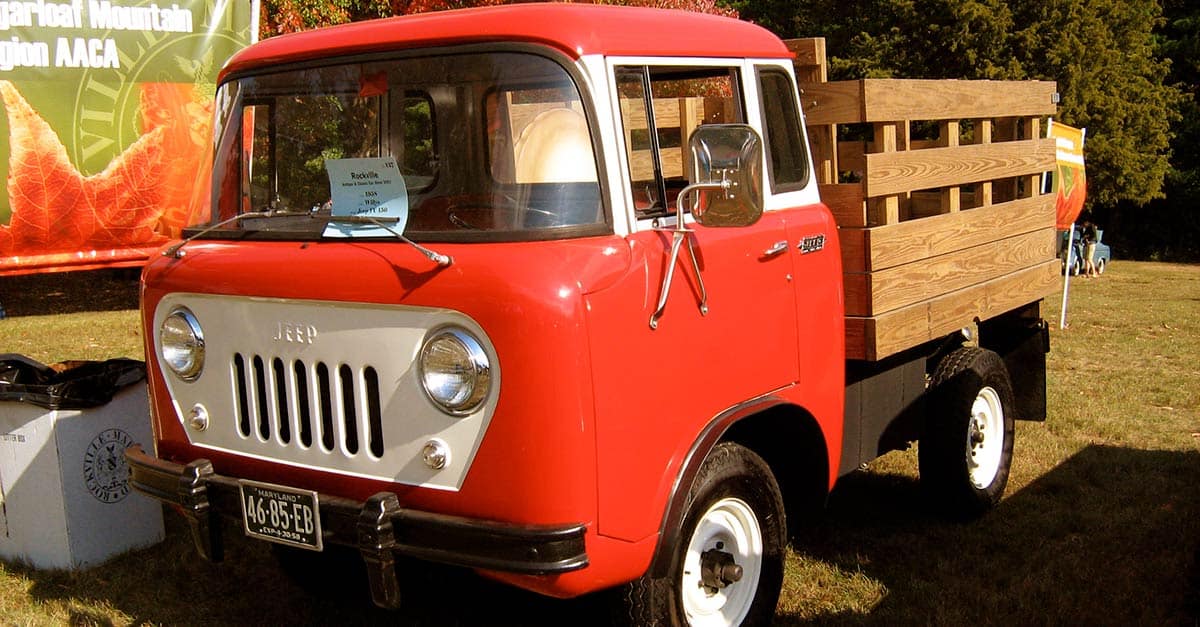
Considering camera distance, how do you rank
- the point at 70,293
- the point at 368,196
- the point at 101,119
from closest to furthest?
the point at 368,196
the point at 101,119
the point at 70,293

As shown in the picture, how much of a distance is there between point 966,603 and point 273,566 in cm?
299

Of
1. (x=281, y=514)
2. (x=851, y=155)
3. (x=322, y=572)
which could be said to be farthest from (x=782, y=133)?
(x=322, y=572)

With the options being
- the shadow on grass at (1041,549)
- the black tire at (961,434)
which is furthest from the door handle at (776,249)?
the black tire at (961,434)

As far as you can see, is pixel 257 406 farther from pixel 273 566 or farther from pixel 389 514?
pixel 273 566

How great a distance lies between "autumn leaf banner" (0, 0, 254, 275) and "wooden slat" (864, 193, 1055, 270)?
8268 mm

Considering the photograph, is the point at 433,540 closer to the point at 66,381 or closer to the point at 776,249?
the point at 776,249

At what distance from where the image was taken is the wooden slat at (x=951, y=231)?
4.60 meters

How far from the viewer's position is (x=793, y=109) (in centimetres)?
432

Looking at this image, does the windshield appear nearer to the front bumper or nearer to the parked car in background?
the front bumper

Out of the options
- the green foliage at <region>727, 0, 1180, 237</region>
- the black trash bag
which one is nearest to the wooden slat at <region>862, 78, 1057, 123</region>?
the black trash bag

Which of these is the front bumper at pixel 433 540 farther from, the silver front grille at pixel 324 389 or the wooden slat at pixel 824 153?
the wooden slat at pixel 824 153

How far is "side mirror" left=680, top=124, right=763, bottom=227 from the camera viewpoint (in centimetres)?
342

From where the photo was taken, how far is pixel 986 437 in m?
5.80

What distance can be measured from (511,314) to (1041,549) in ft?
10.4
